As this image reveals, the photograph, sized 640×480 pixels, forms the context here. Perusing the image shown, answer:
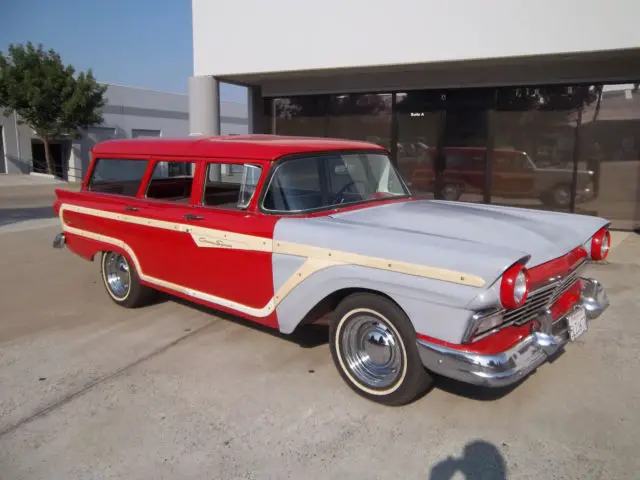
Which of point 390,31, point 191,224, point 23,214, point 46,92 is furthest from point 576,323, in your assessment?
point 46,92

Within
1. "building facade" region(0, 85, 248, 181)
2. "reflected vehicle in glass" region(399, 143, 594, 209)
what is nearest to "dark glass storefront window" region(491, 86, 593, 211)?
"reflected vehicle in glass" region(399, 143, 594, 209)

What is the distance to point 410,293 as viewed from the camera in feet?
10.0

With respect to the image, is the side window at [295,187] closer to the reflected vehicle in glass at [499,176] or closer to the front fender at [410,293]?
the front fender at [410,293]

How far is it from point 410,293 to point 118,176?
3558 mm

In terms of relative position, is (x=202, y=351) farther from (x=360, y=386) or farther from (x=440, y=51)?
(x=440, y=51)

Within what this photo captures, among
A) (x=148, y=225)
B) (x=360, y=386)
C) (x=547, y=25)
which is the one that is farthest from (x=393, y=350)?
(x=547, y=25)

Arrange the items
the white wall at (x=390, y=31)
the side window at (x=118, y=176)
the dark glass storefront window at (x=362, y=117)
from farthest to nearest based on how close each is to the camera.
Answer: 1. the dark glass storefront window at (x=362, y=117)
2. the white wall at (x=390, y=31)
3. the side window at (x=118, y=176)

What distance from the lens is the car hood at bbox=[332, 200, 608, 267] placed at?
3293mm

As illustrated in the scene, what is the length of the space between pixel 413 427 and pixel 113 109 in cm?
2979

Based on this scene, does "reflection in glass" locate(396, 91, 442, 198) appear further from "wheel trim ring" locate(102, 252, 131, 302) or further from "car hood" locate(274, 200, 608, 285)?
"car hood" locate(274, 200, 608, 285)

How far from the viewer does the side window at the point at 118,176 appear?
5.05 meters

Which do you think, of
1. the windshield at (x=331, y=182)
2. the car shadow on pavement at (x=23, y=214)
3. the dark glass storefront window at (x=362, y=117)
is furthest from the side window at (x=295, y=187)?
the car shadow on pavement at (x=23, y=214)

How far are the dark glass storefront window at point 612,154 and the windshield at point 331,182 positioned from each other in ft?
24.1

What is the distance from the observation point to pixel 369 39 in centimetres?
987
